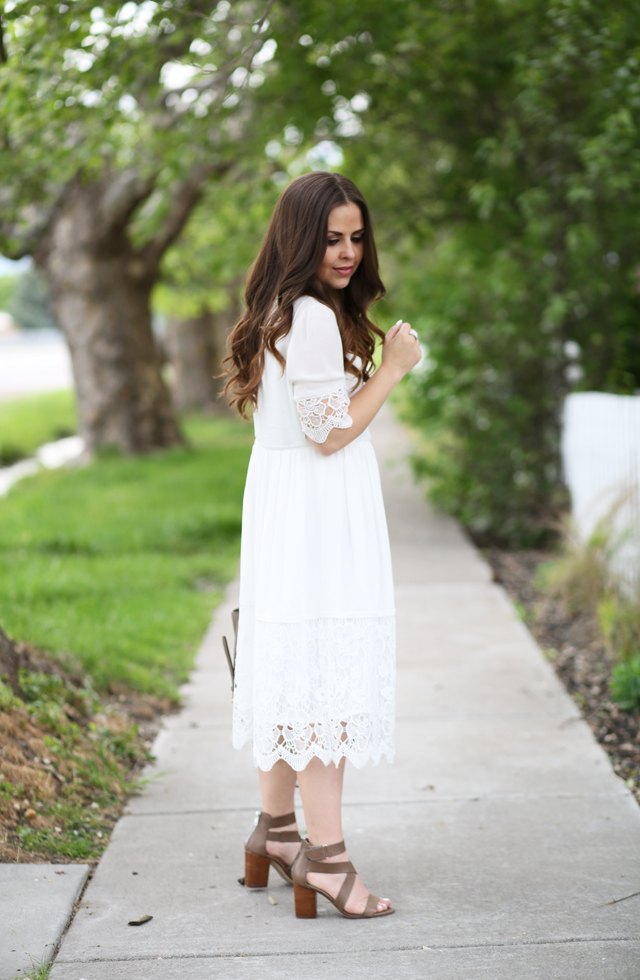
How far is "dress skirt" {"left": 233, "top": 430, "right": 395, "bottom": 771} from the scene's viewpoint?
2658mm

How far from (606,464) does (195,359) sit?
51.3ft

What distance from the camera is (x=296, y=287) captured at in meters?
2.59

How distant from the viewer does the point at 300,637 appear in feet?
8.73

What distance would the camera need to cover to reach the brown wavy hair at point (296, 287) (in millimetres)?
2602

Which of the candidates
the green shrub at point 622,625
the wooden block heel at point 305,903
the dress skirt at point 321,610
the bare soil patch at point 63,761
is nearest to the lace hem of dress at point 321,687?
the dress skirt at point 321,610

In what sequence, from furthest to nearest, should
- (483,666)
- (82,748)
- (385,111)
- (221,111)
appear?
(385,111) → (221,111) → (483,666) → (82,748)

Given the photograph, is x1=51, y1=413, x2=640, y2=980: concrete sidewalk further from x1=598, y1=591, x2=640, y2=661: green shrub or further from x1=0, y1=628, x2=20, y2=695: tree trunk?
x1=0, y1=628, x2=20, y2=695: tree trunk

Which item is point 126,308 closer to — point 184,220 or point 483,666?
point 184,220

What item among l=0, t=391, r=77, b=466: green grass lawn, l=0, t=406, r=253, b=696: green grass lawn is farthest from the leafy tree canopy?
l=0, t=391, r=77, b=466: green grass lawn

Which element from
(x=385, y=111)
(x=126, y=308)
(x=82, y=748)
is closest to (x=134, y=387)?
(x=126, y=308)

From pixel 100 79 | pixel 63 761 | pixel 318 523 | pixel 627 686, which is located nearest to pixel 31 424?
pixel 100 79

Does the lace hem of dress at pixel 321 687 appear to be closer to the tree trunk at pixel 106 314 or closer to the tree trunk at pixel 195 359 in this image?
the tree trunk at pixel 106 314

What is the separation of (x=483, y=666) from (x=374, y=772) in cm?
A: 135

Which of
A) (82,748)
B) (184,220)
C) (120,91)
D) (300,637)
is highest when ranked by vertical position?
(120,91)
